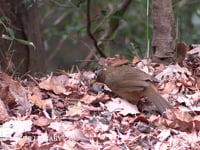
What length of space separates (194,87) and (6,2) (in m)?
1.72

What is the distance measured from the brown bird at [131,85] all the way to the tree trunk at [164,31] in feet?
1.69

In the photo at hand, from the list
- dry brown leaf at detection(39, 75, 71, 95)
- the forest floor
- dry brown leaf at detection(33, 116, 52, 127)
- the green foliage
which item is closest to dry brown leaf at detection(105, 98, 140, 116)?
the forest floor

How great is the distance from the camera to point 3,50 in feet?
14.1

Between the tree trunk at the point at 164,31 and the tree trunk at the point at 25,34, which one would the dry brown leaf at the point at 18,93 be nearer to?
the tree trunk at the point at 164,31

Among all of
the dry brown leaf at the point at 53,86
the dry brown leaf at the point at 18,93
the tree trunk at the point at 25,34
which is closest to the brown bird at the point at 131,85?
the dry brown leaf at the point at 53,86

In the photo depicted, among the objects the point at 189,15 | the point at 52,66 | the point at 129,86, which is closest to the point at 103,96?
the point at 129,86

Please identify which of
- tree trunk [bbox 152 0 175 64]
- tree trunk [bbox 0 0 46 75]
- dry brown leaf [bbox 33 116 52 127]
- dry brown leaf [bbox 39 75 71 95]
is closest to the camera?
dry brown leaf [bbox 33 116 52 127]

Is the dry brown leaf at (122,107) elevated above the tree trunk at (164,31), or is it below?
below

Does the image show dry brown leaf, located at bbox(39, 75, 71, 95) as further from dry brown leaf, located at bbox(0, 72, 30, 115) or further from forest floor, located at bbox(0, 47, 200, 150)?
dry brown leaf, located at bbox(0, 72, 30, 115)

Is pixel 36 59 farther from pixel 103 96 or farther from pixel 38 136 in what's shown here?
pixel 38 136

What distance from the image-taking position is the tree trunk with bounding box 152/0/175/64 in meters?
3.74

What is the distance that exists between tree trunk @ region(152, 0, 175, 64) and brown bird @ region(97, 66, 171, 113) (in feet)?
1.69

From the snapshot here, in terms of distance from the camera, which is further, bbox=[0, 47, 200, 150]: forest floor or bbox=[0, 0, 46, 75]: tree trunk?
bbox=[0, 0, 46, 75]: tree trunk

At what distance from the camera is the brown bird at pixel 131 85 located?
311 centimetres
